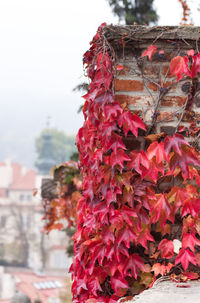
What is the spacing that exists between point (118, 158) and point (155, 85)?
0.45m

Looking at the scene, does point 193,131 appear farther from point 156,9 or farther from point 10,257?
point 10,257

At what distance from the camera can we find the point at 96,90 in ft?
6.03

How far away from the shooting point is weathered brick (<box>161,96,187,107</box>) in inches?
75.0

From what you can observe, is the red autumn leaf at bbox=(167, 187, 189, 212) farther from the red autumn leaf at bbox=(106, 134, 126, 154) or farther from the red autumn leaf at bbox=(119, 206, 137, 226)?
the red autumn leaf at bbox=(106, 134, 126, 154)

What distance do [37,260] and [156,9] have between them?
2370cm

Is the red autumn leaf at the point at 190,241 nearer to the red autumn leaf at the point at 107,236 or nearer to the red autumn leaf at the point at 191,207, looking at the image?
the red autumn leaf at the point at 191,207

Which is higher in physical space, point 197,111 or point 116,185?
point 197,111

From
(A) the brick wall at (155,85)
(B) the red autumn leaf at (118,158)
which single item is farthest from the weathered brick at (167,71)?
(B) the red autumn leaf at (118,158)

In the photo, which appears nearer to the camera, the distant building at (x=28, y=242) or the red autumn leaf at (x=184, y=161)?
the red autumn leaf at (x=184, y=161)

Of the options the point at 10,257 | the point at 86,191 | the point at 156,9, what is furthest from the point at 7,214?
the point at 86,191

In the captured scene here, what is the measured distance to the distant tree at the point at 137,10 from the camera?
21.4ft

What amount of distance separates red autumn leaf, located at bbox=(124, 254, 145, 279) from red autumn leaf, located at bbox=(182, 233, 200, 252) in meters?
0.23

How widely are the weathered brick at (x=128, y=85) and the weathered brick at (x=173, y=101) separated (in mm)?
135

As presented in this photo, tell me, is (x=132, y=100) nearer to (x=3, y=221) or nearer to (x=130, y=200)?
(x=130, y=200)
